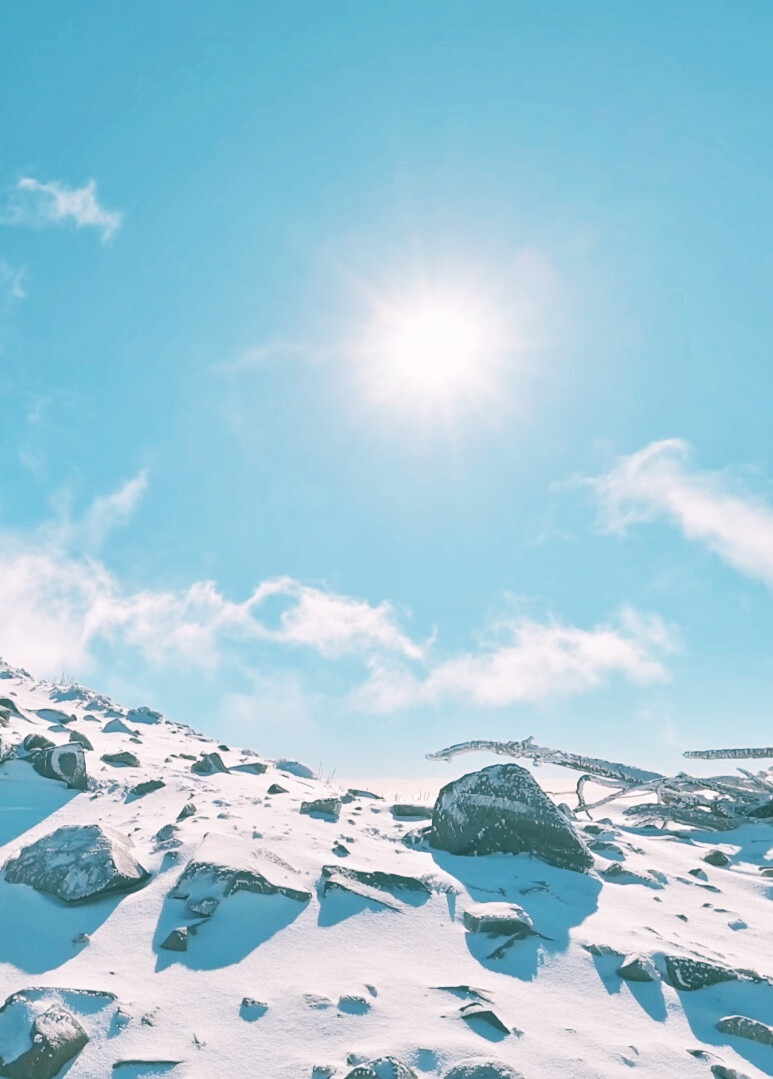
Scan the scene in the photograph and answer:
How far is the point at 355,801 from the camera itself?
25.6ft

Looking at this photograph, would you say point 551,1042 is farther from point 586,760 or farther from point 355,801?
point 586,760

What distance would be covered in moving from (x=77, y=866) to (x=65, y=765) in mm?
2605

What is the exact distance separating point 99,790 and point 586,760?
18.7 feet

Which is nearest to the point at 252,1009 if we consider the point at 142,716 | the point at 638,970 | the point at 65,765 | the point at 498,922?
the point at 498,922

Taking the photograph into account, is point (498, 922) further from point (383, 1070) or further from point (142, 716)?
point (142, 716)

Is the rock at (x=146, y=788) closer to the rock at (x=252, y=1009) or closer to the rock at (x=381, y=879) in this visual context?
the rock at (x=381, y=879)

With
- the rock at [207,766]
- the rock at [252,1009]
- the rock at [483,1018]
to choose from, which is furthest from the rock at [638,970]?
the rock at [207,766]

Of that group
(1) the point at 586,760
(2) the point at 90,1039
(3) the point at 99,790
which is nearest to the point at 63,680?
(3) the point at 99,790

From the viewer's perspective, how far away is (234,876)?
13.6ft

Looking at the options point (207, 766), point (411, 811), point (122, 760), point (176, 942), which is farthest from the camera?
point (207, 766)

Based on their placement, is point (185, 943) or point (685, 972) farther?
point (685, 972)

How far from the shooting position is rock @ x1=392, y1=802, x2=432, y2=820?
711 centimetres

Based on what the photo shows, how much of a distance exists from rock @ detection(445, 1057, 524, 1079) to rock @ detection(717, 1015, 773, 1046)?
1.32 metres

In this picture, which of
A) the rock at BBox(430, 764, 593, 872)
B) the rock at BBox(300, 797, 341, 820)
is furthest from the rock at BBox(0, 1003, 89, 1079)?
the rock at BBox(300, 797, 341, 820)
